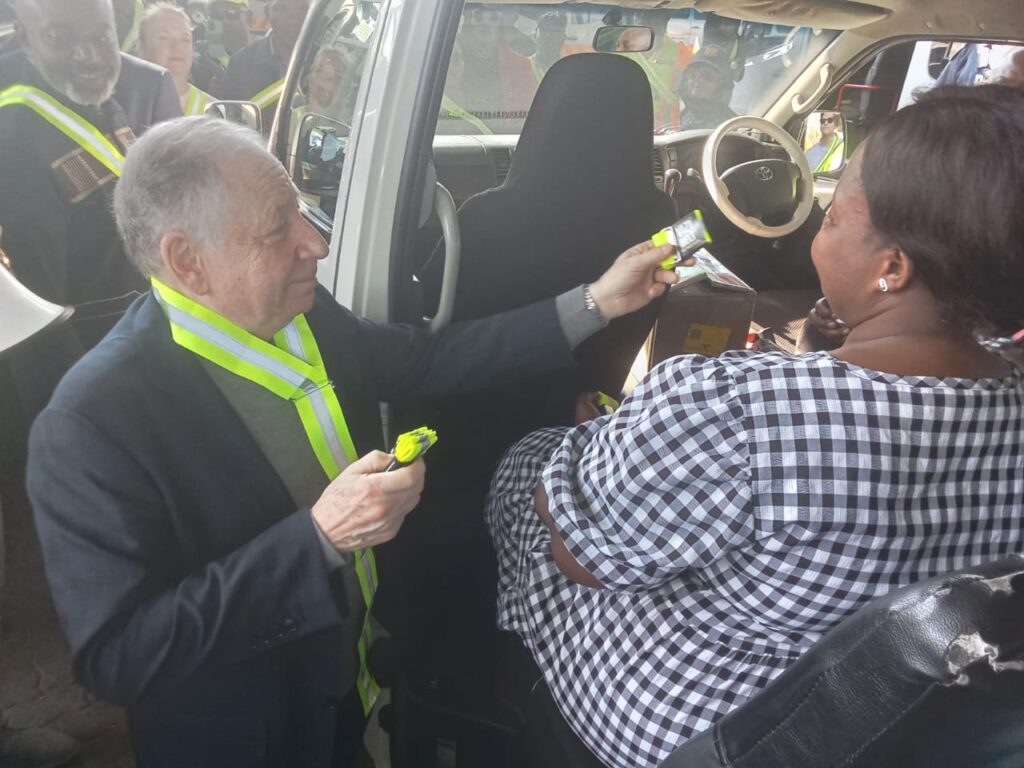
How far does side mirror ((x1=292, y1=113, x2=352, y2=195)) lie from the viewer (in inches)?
76.0

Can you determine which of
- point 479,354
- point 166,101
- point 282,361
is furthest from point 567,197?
point 166,101

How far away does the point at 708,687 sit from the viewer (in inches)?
41.4

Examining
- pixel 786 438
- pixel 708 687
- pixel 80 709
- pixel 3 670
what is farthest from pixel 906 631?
pixel 3 670

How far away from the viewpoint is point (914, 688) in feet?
2.05

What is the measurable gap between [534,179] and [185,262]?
0.91 m

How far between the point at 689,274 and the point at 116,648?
1.65 metres

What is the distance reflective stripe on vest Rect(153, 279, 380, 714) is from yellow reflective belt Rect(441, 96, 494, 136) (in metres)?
2.18

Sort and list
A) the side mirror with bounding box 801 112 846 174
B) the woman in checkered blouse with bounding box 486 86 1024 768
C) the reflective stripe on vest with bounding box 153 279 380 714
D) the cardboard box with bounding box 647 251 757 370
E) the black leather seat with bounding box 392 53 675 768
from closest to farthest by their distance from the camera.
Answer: the woman in checkered blouse with bounding box 486 86 1024 768 → the reflective stripe on vest with bounding box 153 279 380 714 → the black leather seat with bounding box 392 53 675 768 → the cardboard box with bounding box 647 251 757 370 → the side mirror with bounding box 801 112 846 174

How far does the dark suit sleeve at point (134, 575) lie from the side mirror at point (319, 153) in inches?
42.2

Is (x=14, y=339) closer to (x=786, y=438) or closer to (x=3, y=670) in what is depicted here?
(x=786, y=438)

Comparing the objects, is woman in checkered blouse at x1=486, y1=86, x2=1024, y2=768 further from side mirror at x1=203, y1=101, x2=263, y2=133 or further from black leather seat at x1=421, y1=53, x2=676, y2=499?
side mirror at x1=203, y1=101, x2=263, y2=133

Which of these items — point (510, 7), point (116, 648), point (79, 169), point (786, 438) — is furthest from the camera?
point (510, 7)

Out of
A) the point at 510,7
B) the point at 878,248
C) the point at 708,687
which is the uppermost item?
the point at 510,7

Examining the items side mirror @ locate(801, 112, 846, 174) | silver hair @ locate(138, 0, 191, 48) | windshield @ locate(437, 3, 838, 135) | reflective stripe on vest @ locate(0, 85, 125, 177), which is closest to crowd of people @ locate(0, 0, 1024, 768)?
reflective stripe on vest @ locate(0, 85, 125, 177)
